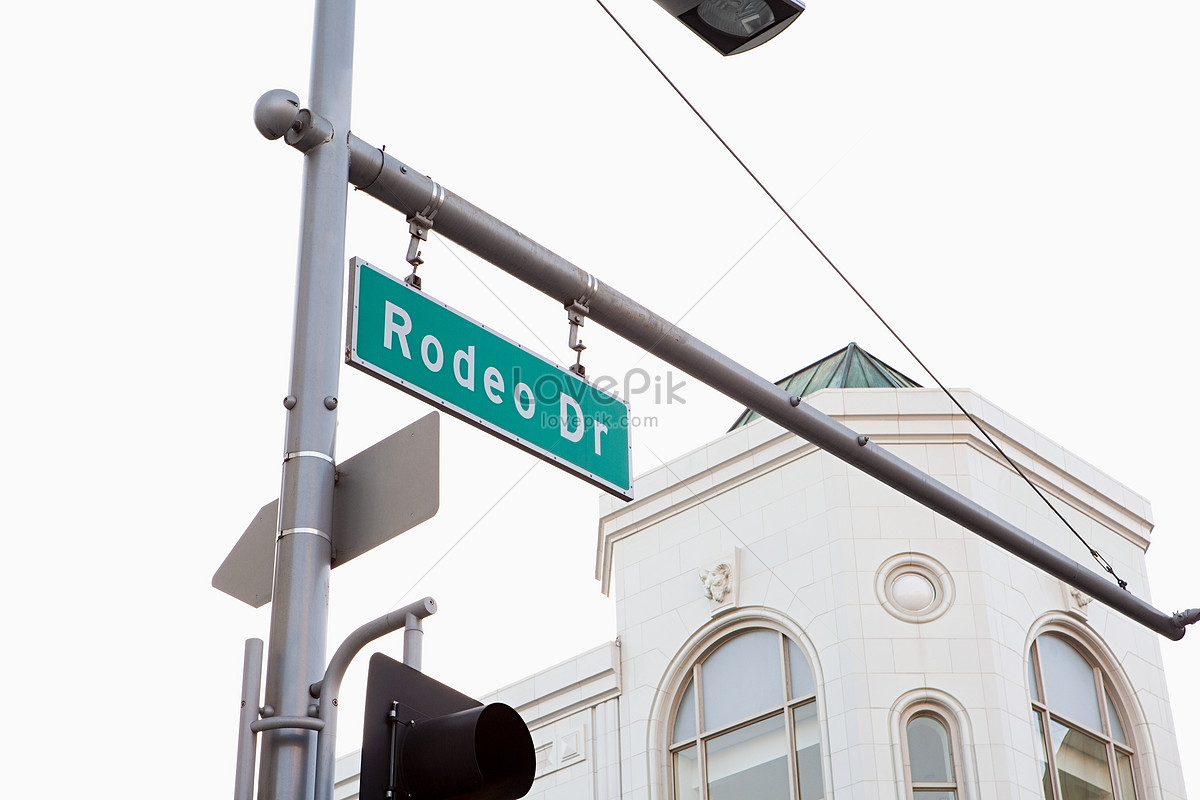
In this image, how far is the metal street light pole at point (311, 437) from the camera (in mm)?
4273

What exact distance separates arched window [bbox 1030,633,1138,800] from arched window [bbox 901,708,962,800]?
3.89ft

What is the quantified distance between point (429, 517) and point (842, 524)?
13.1 meters

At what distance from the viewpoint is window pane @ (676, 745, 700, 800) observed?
56.7ft

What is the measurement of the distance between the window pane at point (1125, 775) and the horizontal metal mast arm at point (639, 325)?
10824mm

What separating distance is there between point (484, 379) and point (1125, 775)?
14.8 metres

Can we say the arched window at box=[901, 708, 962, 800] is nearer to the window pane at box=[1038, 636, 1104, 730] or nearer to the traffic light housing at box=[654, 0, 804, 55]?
the window pane at box=[1038, 636, 1104, 730]

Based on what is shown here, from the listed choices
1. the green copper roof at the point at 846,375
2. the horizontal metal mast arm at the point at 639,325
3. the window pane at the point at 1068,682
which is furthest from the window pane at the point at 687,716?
the horizontal metal mast arm at the point at 639,325

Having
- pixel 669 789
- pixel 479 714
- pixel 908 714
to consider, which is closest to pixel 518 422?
pixel 479 714

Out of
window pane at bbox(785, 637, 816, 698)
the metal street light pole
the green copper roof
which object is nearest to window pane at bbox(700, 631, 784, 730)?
window pane at bbox(785, 637, 816, 698)

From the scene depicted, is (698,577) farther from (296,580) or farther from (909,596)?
(296,580)

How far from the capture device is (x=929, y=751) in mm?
16078

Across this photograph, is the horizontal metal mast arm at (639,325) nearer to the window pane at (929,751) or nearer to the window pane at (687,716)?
the window pane at (929,751)

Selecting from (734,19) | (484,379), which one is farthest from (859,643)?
(484,379)

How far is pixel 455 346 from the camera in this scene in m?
5.48
